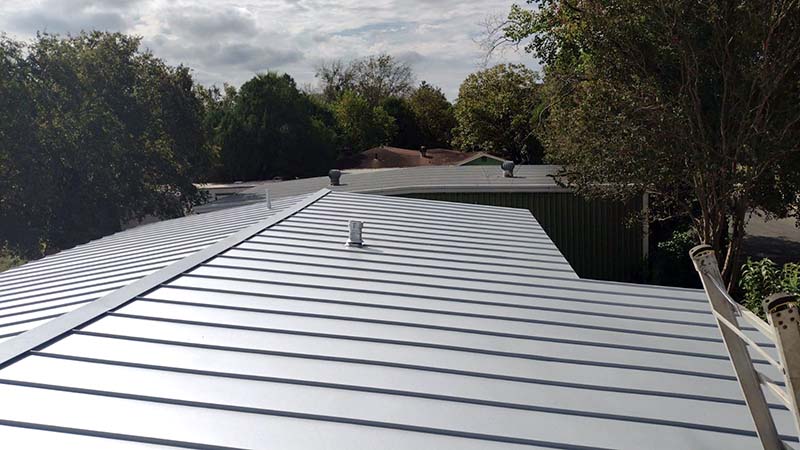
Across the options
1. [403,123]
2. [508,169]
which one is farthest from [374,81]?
[508,169]

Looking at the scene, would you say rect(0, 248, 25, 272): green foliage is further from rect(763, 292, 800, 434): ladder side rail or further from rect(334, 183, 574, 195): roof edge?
rect(763, 292, 800, 434): ladder side rail

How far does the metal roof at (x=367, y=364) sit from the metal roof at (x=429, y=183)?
8659 millimetres

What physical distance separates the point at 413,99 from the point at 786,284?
43.5 m

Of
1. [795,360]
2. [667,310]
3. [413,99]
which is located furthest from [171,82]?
[413,99]

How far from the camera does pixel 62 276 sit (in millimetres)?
7152

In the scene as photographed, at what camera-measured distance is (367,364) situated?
380cm

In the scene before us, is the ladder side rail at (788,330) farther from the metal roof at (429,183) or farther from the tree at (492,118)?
the tree at (492,118)

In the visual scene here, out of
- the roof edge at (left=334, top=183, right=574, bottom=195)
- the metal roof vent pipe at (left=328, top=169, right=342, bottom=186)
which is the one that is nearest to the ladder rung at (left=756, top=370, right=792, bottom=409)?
the roof edge at (left=334, top=183, right=574, bottom=195)

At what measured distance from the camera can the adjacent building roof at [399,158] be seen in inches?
1639

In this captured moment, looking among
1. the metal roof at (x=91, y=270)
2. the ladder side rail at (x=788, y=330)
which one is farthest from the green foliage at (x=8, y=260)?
the ladder side rail at (x=788, y=330)

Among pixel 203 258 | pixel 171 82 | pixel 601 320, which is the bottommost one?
pixel 601 320

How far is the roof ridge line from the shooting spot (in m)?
3.84

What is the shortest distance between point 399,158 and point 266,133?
28.7 feet

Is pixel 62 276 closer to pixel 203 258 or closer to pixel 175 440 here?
pixel 203 258
